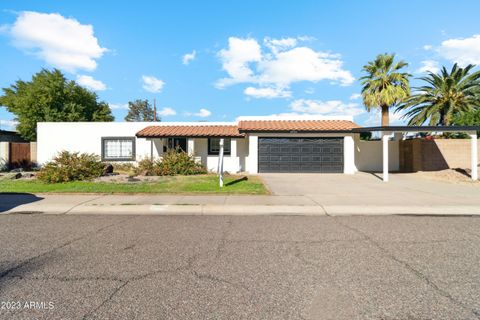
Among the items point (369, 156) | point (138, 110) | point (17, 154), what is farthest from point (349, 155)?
point (138, 110)

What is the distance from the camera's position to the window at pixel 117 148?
1962 cm

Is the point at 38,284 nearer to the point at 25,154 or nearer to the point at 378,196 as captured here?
the point at 378,196

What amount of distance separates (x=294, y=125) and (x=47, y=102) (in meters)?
27.2

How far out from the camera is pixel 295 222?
6.82 meters

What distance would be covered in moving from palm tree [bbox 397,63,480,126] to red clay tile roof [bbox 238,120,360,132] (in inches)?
340

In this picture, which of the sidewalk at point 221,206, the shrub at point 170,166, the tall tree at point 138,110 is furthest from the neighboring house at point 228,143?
the tall tree at point 138,110

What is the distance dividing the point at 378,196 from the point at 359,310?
815cm

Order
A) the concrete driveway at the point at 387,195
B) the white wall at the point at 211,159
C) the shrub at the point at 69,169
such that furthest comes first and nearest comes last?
the white wall at the point at 211,159 → the shrub at the point at 69,169 → the concrete driveway at the point at 387,195

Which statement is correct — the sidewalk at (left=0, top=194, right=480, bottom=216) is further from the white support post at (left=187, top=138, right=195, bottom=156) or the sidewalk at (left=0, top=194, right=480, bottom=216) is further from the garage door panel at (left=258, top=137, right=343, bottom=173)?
the garage door panel at (left=258, top=137, right=343, bottom=173)

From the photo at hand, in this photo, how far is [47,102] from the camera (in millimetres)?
30531

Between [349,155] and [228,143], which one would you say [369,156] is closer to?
[349,155]

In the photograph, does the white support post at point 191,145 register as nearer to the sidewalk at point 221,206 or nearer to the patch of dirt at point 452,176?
the sidewalk at point 221,206

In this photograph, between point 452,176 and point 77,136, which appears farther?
point 77,136

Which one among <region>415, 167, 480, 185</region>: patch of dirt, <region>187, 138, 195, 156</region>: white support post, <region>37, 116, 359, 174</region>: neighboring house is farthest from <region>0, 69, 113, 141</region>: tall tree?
<region>415, 167, 480, 185</region>: patch of dirt
